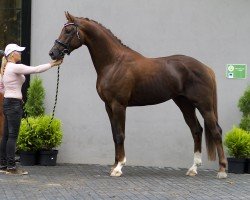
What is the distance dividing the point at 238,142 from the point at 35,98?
360 cm

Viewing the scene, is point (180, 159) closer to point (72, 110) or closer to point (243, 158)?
point (243, 158)

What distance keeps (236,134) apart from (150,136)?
5.46ft

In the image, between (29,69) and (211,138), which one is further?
(211,138)

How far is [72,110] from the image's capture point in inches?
409

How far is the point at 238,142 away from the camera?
371 inches

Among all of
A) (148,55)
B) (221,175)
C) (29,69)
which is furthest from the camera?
(148,55)

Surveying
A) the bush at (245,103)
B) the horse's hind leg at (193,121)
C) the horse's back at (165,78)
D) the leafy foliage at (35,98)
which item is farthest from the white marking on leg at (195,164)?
→ the leafy foliage at (35,98)

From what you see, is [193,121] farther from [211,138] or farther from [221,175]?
[221,175]

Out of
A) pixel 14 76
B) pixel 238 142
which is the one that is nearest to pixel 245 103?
pixel 238 142

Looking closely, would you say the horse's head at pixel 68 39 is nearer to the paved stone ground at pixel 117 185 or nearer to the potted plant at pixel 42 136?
the potted plant at pixel 42 136

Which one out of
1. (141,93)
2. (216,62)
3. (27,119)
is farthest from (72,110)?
(216,62)

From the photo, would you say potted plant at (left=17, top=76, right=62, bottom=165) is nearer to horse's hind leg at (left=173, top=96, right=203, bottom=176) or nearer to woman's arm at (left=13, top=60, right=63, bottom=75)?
woman's arm at (left=13, top=60, right=63, bottom=75)

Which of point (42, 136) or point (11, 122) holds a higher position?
point (11, 122)

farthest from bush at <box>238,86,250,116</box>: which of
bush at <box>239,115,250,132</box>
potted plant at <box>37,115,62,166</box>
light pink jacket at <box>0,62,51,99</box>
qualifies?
light pink jacket at <box>0,62,51,99</box>
